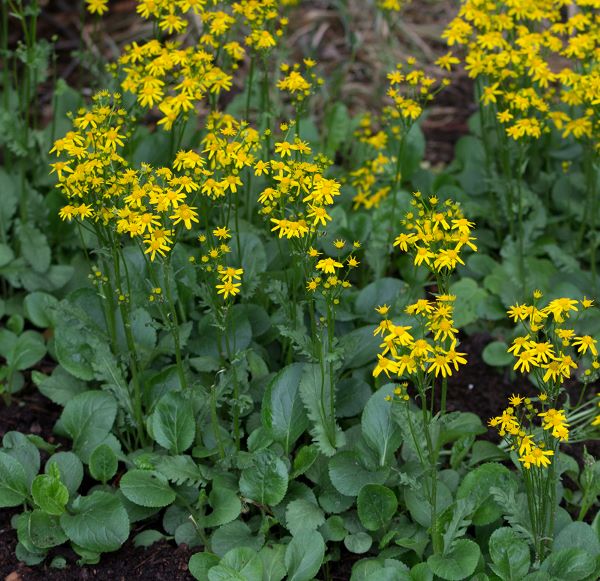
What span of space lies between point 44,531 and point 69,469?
333 mm

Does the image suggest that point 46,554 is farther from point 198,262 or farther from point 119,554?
point 198,262

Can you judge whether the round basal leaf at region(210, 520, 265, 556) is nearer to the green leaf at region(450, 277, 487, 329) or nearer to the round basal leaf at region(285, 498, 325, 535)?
the round basal leaf at region(285, 498, 325, 535)

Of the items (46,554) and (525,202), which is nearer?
(46,554)

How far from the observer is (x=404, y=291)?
5.09 m

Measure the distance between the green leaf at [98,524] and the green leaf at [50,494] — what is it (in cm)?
6

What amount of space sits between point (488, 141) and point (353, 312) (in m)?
1.68

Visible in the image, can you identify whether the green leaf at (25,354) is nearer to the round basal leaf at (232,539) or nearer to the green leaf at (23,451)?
the green leaf at (23,451)

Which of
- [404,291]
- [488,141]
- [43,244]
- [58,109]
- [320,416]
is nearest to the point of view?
[320,416]

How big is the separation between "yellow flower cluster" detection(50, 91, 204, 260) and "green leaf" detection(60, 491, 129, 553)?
1151 mm

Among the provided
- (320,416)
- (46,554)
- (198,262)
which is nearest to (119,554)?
(46,554)

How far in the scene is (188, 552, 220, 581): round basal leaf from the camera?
4020mm

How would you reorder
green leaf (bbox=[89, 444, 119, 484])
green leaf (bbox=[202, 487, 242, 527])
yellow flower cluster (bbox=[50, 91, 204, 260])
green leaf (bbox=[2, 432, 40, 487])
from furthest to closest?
green leaf (bbox=[2, 432, 40, 487]) < green leaf (bbox=[89, 444, 119, 484]) < green leaf (bbox=[202, 487, 242, 527]) < yellow flower cluster (bbox=[50, 91, 204, 260])

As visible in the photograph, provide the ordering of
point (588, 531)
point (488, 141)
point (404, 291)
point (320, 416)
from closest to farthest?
point (588, 531), point (320, 416), point (404, 291), point (488, 141)

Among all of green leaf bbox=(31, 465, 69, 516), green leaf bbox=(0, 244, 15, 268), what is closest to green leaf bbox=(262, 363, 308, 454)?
green leaf bbox=(31, 465, 69, 516)
